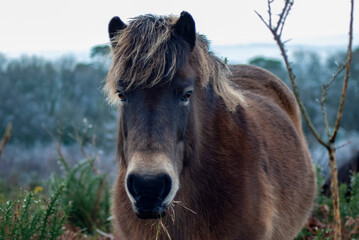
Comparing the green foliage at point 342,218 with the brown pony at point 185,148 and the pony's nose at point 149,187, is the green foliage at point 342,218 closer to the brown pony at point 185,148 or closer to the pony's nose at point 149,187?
the brown pony at point 185,148

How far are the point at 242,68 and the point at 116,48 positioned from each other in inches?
93.2

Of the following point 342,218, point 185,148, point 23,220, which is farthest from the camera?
point 342,218

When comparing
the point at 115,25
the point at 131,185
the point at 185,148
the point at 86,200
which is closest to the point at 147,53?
the point at 115,25

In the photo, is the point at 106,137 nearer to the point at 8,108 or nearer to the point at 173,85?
the point at 8,108

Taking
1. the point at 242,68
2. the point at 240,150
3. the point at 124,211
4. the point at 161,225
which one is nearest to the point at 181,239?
the point at 161,225

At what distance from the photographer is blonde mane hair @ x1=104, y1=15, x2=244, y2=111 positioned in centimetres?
218

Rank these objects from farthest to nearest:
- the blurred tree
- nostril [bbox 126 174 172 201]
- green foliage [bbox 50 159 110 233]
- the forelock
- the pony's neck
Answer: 1. green foliage [bbox 50 159 110 233]
2. the blurred tree
3. the pony's neck
4. the forelock
5. nostril [bbox 126 174 172 201]

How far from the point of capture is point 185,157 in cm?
245

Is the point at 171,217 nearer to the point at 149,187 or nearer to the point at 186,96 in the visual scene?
the point at 149,187

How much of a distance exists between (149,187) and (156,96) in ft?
1.75

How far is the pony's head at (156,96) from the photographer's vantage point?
1932 millimetres

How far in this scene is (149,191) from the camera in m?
1.88

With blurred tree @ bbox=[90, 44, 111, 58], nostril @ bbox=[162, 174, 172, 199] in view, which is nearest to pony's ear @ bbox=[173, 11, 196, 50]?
blurred tree @ bbox=[90, 44, 111, 58]

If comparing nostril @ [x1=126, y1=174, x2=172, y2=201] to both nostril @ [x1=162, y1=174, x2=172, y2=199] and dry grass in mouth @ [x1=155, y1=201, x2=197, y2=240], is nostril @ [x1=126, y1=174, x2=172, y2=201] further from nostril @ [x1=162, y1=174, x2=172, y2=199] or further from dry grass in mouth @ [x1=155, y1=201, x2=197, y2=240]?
dry grass in mouth @ [x1=155, y1=201, x2=197, y2=240]
